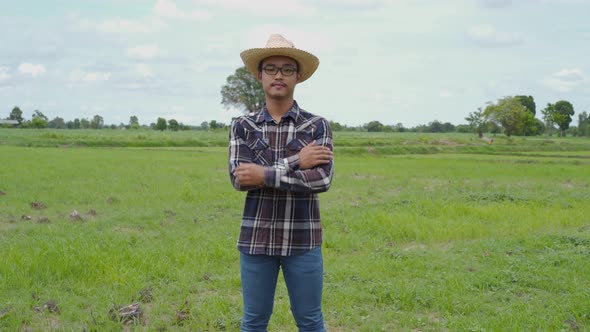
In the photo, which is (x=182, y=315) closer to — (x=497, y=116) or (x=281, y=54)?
(x=281, y=54)

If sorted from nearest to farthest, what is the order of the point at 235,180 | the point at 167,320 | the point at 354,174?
the point at 235,180 → the point at 167,320 → the point at 354,174

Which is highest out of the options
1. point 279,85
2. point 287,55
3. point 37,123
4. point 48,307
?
point 37,123

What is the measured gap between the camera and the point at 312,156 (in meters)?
2.62

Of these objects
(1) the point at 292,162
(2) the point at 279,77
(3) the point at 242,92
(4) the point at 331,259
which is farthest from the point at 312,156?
(3) the point at 242,92

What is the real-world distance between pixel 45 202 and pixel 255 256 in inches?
310

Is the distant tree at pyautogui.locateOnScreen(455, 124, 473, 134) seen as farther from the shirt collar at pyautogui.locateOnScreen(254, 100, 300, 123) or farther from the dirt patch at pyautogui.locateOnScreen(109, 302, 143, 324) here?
the shirt collar at pyautogui.locateOnScreen(254, 100, 300, 123)

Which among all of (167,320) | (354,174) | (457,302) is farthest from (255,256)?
(354,174)

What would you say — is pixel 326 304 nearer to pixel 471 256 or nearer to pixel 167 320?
pixel 167 320

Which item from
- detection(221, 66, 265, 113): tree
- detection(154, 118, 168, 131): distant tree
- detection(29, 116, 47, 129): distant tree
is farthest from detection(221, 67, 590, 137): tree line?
detection(29, 116, 47, 129): distant tree

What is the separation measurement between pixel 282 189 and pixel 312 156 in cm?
21

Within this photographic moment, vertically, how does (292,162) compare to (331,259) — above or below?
above

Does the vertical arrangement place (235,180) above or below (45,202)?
above

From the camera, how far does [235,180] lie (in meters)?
2.62

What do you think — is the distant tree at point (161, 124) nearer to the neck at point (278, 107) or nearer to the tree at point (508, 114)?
the tree at point (508, 114)
